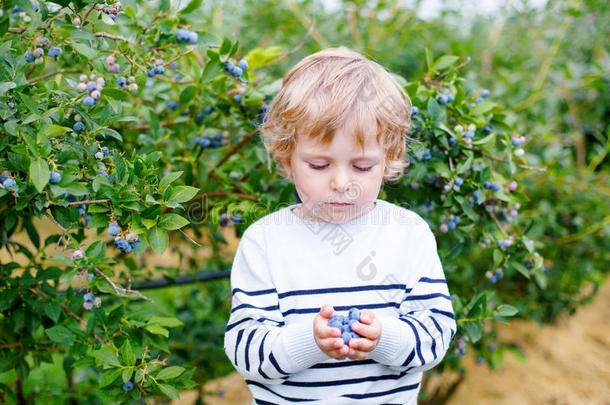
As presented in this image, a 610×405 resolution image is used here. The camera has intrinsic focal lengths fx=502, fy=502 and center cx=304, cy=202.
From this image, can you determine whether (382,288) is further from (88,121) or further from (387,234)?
(88,121)

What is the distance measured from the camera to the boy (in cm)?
123

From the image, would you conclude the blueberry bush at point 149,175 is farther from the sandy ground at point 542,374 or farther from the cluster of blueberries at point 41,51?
the sandy ground at point 542,374

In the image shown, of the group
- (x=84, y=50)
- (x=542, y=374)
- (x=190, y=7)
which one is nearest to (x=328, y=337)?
(x=84, y=50)

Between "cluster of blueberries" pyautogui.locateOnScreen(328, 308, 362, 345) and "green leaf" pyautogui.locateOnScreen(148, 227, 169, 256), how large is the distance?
440mm

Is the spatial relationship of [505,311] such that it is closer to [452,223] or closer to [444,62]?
[452,223]

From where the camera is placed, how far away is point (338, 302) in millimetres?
1311

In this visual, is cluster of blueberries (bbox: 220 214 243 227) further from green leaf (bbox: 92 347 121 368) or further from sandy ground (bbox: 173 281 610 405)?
sandy ground (bbox: 173 281 610 405)

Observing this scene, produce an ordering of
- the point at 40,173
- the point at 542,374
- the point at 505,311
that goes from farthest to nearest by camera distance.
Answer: the point at 542,374 → the point at 505,311 → the point at 40,173

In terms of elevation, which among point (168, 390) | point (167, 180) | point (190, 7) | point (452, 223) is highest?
point (190, 7)

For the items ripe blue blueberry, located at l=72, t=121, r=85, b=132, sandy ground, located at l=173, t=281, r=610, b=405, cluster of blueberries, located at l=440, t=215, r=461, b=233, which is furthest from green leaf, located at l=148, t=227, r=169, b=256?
sandy ground, located at l=173, t=281, r=610, b=405

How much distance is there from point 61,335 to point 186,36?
95 cm

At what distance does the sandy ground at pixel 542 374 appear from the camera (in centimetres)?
294

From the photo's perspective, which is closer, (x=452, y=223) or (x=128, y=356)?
(x=128, y=356)

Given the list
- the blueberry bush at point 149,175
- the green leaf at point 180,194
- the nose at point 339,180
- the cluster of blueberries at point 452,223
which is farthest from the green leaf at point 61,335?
the cluster of blueberries at point 452,223
